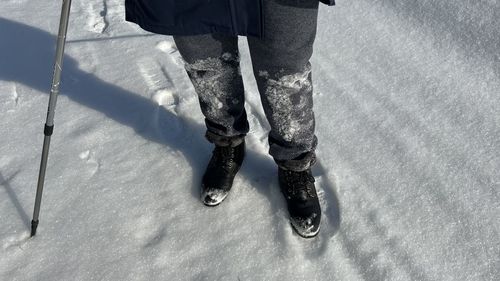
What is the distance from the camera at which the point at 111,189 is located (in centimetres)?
196

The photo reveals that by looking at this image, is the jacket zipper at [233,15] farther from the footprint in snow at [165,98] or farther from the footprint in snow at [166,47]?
the footprint in snow at [166,47]

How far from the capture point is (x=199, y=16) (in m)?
1.42

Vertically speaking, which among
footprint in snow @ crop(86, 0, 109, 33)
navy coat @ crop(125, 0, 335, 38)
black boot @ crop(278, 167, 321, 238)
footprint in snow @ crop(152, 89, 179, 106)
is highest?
navy coat @ crop(125, 0, 335, 38)

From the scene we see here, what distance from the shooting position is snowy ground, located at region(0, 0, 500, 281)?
5.50 feet

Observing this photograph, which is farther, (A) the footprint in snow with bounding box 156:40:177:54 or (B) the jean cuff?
(A) the footprint in snow with bounding box 156:40:177:54

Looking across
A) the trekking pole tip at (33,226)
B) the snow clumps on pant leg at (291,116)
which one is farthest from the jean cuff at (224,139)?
the trekking pole tip at (33,226)

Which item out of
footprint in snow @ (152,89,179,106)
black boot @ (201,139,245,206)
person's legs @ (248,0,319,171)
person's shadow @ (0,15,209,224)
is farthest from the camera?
footprint in snow @ (152,89,179,106)

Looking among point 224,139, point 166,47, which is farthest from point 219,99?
point 166,47

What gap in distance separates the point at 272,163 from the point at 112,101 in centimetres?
93

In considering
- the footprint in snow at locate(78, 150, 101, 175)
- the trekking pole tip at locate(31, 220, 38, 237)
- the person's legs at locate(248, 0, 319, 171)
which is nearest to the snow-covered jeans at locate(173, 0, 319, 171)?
the person's legs at locate(248, 0, 319, 171)

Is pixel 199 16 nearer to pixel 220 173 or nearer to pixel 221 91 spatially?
pixel 221 91

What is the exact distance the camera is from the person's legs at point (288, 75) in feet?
4.35

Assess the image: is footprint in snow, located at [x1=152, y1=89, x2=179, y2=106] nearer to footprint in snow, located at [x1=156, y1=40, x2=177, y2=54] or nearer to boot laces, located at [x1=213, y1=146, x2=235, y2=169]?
footprint in snow, located at [x1=156, y1=40, x2=177, y2=54]

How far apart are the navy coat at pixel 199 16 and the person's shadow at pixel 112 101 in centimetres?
73
